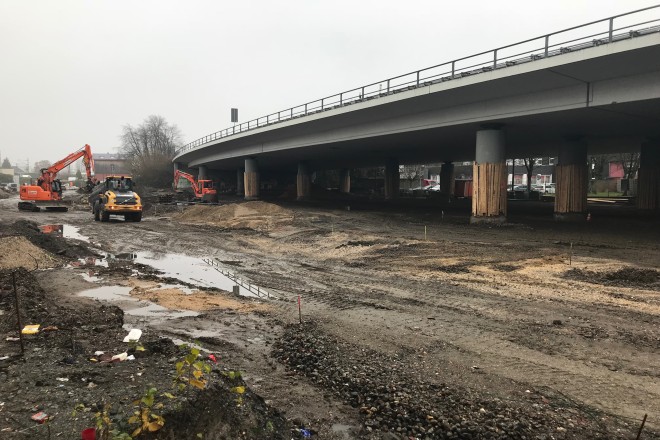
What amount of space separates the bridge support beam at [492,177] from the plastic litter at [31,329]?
19.7m

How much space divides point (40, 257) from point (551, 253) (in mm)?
16251

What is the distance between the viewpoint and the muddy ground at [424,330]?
435cm

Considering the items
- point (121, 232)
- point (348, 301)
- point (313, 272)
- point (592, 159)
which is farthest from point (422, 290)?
point (592, 159)

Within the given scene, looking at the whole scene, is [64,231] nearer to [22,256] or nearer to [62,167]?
[22,256]

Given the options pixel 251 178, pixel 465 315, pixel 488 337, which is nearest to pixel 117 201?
pixel 251 178

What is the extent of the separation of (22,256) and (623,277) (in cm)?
1658

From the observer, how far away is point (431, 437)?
4004 millimetres

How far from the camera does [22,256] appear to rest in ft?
41.6

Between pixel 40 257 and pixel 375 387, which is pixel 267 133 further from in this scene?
pixel 375 387

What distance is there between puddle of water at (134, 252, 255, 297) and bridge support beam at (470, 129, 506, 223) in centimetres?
1431

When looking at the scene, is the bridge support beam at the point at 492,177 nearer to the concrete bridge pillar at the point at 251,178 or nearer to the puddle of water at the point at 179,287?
the puddle of water at the point at 179,287

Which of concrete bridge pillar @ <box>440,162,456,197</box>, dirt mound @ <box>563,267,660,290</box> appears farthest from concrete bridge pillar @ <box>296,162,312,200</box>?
dirt mound @ <box>563,267,660,290</box>

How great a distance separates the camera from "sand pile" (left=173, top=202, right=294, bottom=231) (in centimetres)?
2620

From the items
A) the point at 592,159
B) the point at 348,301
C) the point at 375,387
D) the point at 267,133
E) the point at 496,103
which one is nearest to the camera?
the point at 375,387
